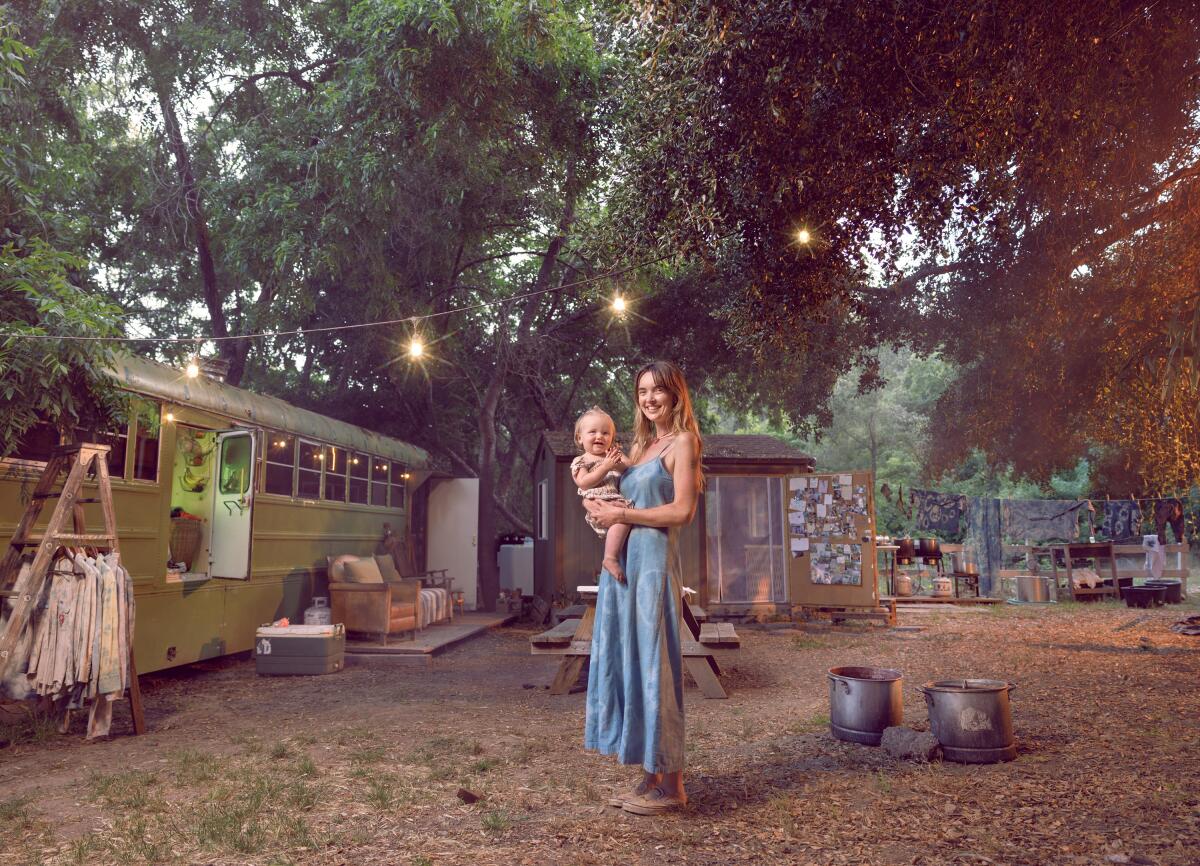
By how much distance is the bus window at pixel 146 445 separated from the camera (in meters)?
7.64

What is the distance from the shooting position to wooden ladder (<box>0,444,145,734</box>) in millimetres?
5531

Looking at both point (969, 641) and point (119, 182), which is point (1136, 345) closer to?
point (969, 641)

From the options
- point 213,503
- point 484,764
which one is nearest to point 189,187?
point 213,503

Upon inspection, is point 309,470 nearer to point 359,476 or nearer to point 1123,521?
point 359,476

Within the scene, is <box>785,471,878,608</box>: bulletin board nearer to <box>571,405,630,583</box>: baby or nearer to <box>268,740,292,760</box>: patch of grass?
<box>268,740,292,760</box>: patch of grass

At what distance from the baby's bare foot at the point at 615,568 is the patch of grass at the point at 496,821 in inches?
49.9

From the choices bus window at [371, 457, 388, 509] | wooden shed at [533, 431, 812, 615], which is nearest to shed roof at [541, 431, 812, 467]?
wooden shed at [533, 431, 812, 615]

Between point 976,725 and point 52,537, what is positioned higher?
point 52,537

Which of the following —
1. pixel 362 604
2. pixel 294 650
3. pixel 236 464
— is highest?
pixel 236 464

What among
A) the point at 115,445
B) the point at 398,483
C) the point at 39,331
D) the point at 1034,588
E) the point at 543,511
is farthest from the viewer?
the point at 1034,588

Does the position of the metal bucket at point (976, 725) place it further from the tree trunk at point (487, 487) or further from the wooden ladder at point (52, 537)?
the tree trunk at point (487, 487)

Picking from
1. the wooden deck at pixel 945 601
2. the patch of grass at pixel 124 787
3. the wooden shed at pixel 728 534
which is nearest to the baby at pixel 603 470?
the patch of grass at pixel 124 787

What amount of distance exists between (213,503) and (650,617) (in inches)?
285

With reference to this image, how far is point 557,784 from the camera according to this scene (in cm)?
466
